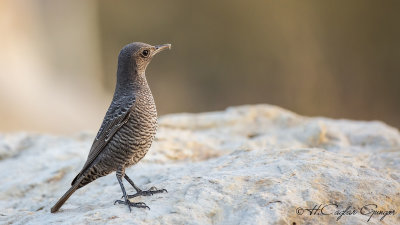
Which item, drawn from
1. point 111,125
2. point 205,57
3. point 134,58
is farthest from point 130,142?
point 205,57

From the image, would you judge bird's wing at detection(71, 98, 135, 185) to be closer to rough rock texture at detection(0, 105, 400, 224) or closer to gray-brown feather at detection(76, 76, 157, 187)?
gray-brown feather at detection(76, 76, 157, 187)

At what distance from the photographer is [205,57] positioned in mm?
17031

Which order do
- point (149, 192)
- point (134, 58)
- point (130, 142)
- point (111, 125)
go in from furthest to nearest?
point (134, 58)
point (111, 125)
point (130, 142)
point (149, 192)

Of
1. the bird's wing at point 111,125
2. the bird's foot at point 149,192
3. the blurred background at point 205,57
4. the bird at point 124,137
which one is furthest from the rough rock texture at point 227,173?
the blurred background at point 205,57

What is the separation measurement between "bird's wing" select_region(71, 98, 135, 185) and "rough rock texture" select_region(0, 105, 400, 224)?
42cm

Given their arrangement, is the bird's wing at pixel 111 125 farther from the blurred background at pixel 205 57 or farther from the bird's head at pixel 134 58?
the blurred background at pixel 205 57

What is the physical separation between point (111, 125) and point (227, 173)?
1.12 m

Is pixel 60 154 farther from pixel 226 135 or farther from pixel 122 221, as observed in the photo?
pixel 122 221

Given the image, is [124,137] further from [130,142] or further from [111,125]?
[111,125]

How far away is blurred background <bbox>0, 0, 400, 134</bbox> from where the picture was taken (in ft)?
47.7

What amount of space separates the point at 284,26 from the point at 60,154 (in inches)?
429

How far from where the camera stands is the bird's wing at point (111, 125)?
4.91 metres

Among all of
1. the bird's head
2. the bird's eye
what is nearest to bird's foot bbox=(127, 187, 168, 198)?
the bird's head

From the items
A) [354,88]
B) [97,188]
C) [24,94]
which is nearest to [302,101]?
[354,88]
